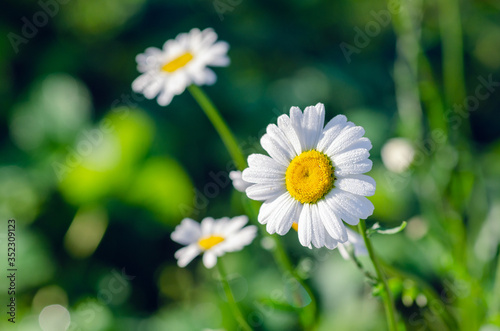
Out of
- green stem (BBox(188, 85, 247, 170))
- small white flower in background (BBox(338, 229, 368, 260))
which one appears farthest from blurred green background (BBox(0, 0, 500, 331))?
green stem (BBox(188, 85, 247, 170))

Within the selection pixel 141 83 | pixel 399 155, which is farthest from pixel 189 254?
pixel 399 155

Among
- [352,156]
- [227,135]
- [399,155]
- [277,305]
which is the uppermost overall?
[352,156]

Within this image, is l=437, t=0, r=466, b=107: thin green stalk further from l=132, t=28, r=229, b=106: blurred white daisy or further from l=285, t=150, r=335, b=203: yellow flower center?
l=285, t=150, r=335, b=203: yellow flower center

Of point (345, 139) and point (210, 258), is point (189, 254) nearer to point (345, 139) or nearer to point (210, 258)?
point (210, 258)

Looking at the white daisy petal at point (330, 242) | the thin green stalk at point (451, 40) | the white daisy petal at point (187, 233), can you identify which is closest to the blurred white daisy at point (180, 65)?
the white daisy petal at point (187, 233)

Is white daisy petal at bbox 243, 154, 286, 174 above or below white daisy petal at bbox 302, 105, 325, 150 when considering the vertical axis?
below

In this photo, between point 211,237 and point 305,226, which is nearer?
point 305,226

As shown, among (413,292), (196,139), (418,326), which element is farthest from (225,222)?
(196,139)
